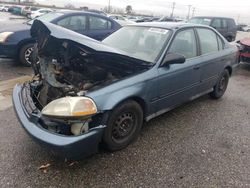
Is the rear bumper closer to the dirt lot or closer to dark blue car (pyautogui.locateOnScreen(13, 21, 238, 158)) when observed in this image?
the dirt lot

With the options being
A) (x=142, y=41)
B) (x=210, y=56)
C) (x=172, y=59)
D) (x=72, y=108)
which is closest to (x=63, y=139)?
(x=72, y=108)

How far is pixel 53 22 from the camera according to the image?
6738 millimetres

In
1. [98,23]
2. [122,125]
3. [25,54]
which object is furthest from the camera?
[98,23]

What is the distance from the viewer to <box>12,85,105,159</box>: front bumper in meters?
2.44

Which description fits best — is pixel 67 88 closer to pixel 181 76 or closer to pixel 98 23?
pixel 181 76

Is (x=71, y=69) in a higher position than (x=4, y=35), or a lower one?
higher

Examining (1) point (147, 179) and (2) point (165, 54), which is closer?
(1) point (147, 179)

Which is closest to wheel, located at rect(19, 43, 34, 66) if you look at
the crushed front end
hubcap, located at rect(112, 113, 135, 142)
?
the crushed front end

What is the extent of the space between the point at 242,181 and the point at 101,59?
207 centimetres

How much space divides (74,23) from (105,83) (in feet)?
15.5

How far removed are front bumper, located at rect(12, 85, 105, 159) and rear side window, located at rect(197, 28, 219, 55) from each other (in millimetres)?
2616

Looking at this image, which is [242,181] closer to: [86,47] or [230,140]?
[230,140]

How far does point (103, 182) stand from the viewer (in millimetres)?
2604

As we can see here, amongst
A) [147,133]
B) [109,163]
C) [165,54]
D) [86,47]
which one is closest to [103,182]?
[109,163]
